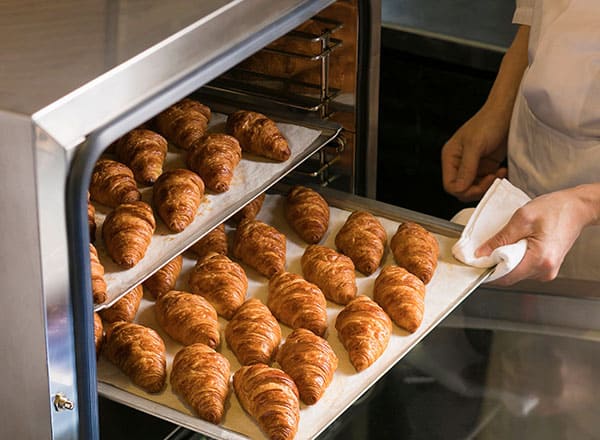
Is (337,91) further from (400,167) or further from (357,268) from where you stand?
(400,167)

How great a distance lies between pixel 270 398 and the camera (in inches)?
40.0

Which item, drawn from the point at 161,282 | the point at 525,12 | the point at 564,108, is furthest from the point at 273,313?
the point at 525,12

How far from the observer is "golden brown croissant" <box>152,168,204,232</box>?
3.86 ft

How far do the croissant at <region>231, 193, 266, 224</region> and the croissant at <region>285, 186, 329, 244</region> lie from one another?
5cm

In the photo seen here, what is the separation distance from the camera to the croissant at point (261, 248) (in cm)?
130

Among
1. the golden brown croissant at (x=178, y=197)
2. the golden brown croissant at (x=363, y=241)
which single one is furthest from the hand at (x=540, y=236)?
the golden brown croissant at (x=178, y=197)

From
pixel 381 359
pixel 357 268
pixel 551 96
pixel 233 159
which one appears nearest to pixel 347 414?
pixel 381 359

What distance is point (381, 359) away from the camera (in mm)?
1145

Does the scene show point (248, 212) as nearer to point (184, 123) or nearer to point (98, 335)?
point (184, 123)

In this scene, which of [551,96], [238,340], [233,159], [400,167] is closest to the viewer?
[238,340]

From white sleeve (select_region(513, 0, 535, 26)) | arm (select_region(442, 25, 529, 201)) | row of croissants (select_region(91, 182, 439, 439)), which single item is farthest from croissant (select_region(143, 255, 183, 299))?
white sleeve (select_region(513, 0, 535, 26))

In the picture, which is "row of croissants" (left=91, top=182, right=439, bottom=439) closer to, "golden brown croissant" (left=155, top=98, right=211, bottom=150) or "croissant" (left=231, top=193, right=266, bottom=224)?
"croissant" (left=231, top=193, right=266, bottom=224)

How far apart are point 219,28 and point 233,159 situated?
434 mm

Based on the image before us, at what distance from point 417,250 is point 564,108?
0.39 m
